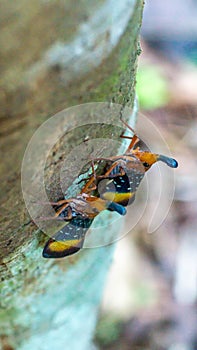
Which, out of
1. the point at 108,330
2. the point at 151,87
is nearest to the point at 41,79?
the point at 108,330

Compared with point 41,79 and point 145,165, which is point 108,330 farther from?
point 41,79

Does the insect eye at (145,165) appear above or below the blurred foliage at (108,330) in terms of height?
above

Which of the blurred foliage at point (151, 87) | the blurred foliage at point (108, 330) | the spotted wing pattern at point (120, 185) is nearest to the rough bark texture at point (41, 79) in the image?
the spotted wing pattern at point (120, 185)

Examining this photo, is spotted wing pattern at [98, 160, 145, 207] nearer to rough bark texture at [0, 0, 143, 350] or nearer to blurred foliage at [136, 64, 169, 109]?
rough bark texture at [0, 0, 143, 350]

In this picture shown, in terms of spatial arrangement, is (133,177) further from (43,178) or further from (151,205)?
(151,205)

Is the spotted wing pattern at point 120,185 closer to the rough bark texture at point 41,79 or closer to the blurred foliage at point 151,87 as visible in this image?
the rough bark texture at point 41,79

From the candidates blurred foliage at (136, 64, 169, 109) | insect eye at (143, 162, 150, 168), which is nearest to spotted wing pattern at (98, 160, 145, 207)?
insect eye at (143, 162, 150, 168)
